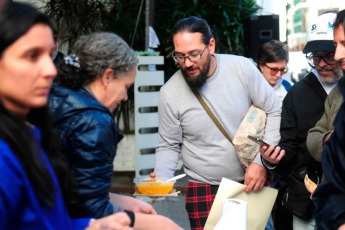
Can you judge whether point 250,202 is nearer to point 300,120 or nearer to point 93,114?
point 300,120

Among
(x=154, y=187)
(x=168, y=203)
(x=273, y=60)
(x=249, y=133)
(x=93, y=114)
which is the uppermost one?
(x=93, y=114)

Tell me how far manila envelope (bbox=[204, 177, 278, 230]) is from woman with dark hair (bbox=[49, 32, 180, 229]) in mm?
1174

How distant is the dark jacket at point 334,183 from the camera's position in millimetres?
2404

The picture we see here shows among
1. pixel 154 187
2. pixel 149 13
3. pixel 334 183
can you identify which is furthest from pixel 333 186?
pixel 149 13

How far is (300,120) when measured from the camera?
12.4ft

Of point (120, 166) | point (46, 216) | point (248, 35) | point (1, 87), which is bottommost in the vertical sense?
point (120, 166)

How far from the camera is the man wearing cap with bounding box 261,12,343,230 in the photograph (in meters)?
3.75

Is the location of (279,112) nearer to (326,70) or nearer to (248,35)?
(326,70)

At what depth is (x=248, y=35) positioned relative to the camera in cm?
935

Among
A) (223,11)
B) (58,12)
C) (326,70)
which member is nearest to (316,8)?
(223,11)

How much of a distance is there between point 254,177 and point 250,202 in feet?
0.51

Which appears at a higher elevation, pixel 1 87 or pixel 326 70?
pixel 1 87

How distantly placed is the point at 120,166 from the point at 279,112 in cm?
657

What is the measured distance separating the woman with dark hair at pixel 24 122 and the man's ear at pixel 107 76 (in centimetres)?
66
